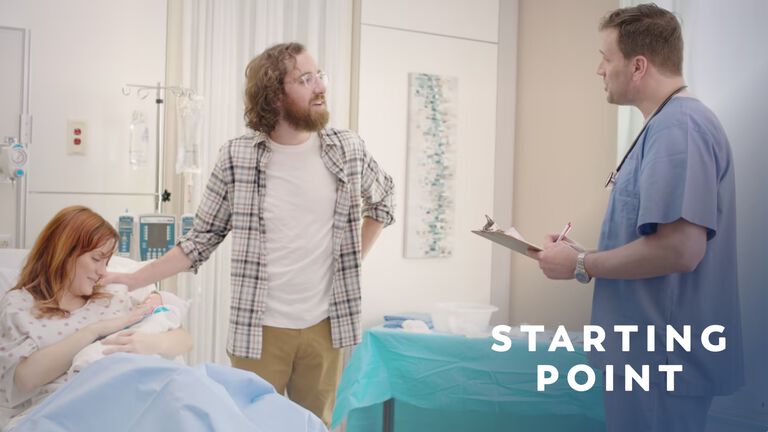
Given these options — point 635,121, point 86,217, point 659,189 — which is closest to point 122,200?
point 86,217

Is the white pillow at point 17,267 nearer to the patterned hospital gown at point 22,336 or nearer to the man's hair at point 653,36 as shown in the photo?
the patterned hospital gown at point 22,336

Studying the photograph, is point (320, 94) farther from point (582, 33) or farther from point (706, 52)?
point (582, 33)

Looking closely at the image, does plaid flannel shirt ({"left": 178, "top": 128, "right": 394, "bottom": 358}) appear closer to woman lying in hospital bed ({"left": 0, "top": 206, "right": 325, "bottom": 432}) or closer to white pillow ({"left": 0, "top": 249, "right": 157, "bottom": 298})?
woman lying in hospital bed ({"left": 0, "top": 206, "right": 325, "bottom": 432})

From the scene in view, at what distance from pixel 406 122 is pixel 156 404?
116 inches

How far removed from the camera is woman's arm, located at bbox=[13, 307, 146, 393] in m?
1.84

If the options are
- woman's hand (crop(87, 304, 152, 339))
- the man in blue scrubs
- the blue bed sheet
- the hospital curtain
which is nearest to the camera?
the blue bed sheet

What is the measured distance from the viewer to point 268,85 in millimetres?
2164

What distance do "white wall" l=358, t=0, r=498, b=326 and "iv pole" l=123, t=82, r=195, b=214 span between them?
96cm

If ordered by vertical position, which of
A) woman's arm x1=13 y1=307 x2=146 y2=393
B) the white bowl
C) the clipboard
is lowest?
the white bowl

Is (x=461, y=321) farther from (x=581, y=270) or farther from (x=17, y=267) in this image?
(x=17, y=267)

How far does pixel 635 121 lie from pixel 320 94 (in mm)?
1437

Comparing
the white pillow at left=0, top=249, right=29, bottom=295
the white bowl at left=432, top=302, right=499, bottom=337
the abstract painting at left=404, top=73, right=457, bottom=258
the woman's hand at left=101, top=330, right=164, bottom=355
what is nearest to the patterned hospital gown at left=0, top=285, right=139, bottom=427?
the woman's hand at left=101, top=330, right=164, bottom=355

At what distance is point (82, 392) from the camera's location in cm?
123

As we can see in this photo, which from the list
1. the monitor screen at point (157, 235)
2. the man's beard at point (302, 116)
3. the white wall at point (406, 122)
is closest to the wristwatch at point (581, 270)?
the man's beard at point (302, 116)
